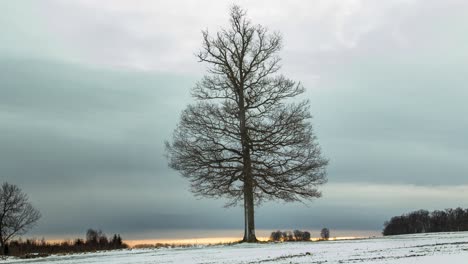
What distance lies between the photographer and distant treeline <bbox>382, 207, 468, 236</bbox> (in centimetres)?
9465

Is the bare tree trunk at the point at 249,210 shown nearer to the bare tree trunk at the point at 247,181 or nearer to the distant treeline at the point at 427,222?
the bare tree trunk at the point at 247,181

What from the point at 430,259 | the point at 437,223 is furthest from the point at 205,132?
the point at 437,223

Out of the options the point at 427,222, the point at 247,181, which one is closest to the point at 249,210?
the point at 247,181

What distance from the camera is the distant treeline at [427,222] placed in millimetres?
94650

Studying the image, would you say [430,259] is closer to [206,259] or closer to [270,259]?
[270,259]

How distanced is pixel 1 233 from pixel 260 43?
38.6 metres

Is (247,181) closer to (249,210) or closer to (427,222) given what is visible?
(249,210)

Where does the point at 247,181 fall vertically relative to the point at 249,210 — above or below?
above

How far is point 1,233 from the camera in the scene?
204 feet

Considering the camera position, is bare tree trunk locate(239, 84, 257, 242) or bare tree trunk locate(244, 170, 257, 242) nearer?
bare tree trunk locate(244, 170, 257, 242)

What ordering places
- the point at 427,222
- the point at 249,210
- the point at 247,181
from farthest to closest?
the point at 427,222, the point at 247,181, the point at 249,210

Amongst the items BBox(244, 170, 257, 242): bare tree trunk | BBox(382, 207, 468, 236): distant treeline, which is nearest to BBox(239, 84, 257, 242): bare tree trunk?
BBox(244, 170, 257, 242): bare tree trunk

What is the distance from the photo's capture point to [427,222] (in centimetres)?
9850

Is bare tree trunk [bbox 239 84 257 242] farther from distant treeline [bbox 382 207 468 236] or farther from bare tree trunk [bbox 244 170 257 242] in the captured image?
distant treeline [bbox 382 207 468 236]
